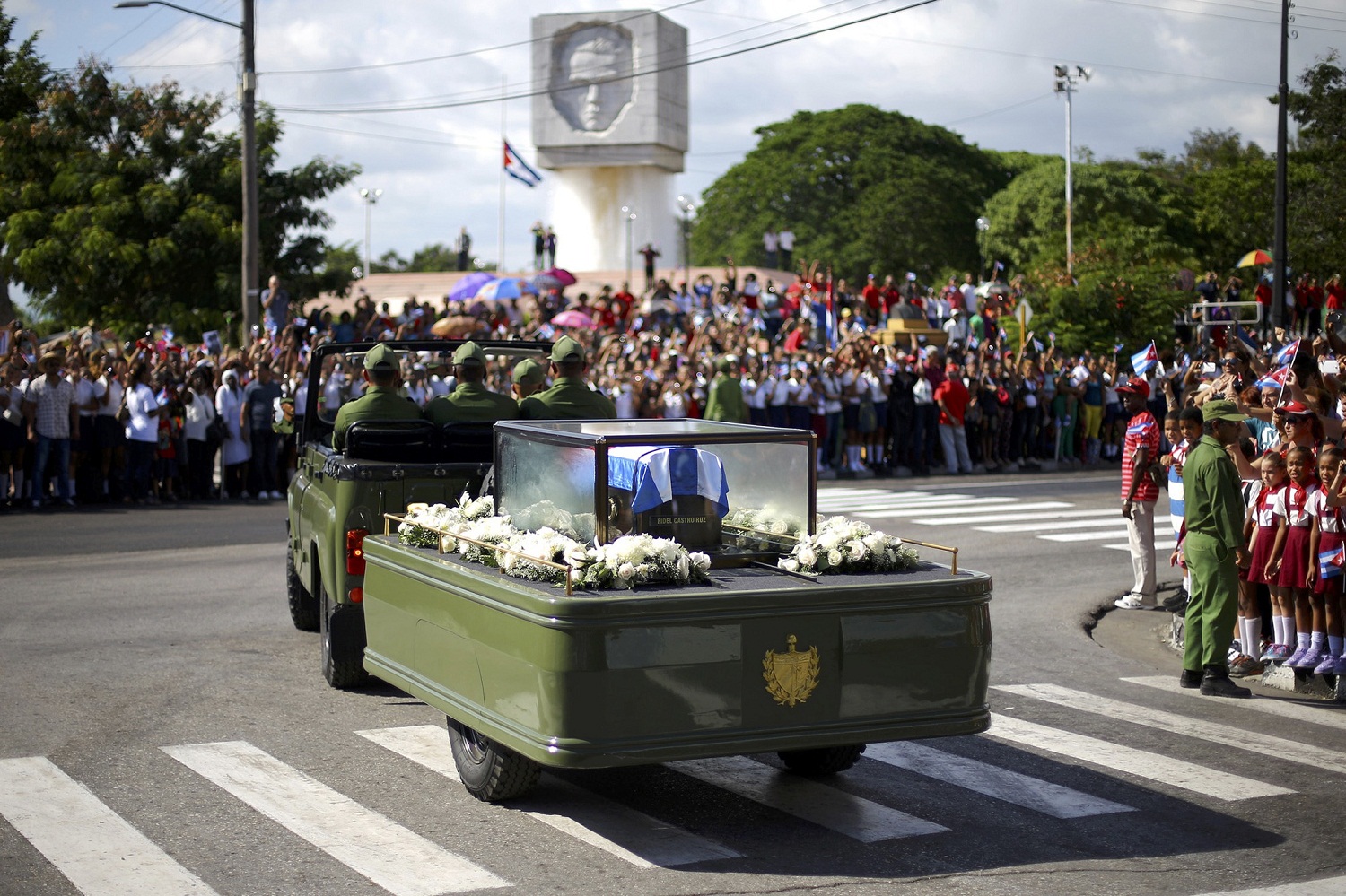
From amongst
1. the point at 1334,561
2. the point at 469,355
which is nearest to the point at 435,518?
the point at 469,355

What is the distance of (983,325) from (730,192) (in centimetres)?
4886

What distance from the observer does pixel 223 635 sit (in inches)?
451

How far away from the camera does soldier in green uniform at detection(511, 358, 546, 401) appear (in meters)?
10.7

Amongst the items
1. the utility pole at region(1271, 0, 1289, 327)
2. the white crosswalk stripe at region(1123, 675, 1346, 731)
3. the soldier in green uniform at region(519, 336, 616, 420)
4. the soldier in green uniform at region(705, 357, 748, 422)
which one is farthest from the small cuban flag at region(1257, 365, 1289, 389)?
the utility pole at region(1271, 0, 1289, 327)

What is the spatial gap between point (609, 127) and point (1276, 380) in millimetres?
71248

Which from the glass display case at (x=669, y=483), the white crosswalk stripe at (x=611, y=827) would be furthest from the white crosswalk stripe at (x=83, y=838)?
the glass display case at (x=669, y=483)

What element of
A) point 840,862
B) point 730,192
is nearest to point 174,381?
point 840,862

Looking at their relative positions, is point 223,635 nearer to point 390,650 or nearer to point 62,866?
point 390,650

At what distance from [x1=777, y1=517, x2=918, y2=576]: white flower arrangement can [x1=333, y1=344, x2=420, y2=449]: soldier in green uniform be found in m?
3.77

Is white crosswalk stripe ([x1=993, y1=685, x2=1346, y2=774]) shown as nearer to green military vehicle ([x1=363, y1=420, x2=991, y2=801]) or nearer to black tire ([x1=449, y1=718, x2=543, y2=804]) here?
green military vehicle ([x1=363, y1=420, x2=991, y2=801])

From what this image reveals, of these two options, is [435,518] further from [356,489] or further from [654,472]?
[356,489]

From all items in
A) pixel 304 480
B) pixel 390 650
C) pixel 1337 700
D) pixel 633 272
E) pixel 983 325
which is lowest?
pixel 1337 700

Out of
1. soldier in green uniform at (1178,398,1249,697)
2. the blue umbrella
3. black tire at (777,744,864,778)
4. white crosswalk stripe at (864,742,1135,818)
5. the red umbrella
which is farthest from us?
the red umbrella

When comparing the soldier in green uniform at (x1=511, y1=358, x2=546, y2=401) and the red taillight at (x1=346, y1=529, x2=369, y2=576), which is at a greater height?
the soldier in green uniform at (x1=511, y1=358, x2=546, y2=401)
